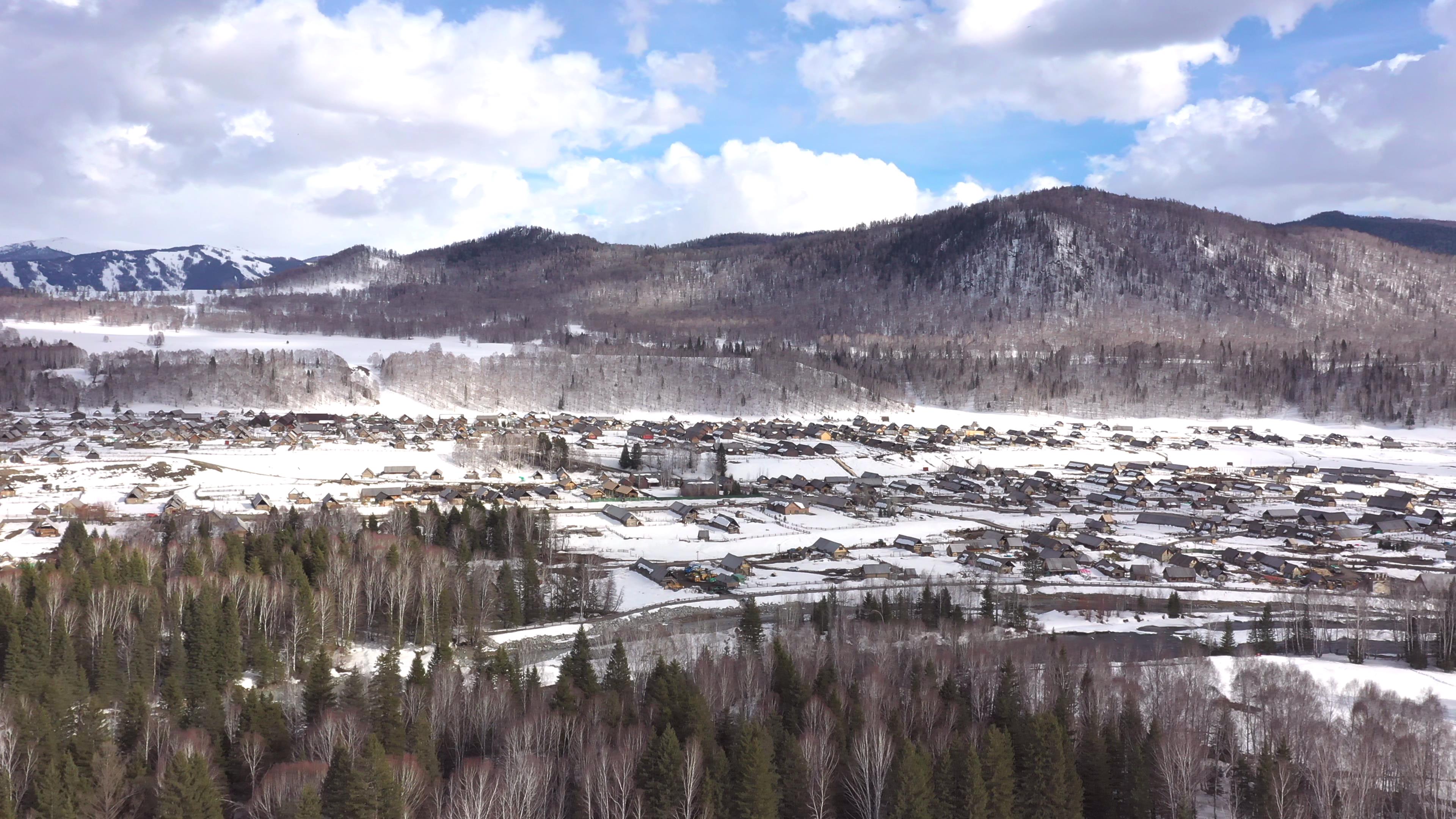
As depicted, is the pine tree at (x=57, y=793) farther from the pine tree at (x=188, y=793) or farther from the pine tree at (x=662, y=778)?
the pine tree at (x=662, y=778)

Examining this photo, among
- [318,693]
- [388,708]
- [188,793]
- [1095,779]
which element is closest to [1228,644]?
[1095,779]

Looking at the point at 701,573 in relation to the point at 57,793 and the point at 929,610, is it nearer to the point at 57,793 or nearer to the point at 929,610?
the point at 929,610

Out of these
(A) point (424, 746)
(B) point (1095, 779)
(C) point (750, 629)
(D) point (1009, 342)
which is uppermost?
(D) point (1009, 342)

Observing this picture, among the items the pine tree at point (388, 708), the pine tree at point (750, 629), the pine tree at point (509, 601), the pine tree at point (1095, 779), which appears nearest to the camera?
the pine tree at point (1095, 779)

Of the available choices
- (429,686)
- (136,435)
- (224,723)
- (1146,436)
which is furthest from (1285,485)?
(136,435)

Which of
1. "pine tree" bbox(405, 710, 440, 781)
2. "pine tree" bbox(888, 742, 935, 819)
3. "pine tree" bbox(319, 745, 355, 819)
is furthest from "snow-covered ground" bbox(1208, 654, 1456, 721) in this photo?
"pine tree" bbox(319, 745, 355, 819)

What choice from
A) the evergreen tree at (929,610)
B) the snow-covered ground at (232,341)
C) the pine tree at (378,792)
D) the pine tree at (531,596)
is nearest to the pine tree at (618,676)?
the pine tree at (378,792)
